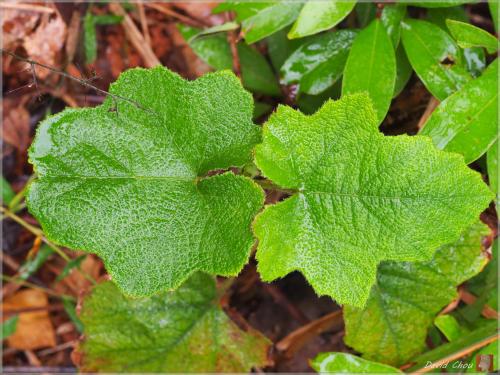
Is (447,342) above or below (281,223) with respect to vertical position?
below

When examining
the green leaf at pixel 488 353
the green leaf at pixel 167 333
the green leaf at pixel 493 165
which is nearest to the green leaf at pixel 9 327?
the green leaf at pixel 167 333

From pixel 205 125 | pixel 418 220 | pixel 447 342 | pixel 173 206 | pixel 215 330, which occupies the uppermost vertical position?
pixel 205 125

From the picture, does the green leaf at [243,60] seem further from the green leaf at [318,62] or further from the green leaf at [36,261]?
the green leaf at [36,261]

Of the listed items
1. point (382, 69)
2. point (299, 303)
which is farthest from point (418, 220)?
point (299, 303)

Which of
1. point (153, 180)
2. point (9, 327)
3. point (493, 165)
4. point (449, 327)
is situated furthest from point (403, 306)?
point (9, 327)

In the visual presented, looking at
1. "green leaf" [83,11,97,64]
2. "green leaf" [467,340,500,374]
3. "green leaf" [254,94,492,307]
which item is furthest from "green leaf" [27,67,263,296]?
"green leaf" [83,11,97,64]

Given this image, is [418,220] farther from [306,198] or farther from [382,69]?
[382,69]

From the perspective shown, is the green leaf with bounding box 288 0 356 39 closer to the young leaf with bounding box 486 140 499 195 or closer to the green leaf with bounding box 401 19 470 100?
the green leaf with bounding box 401 19 470 100
